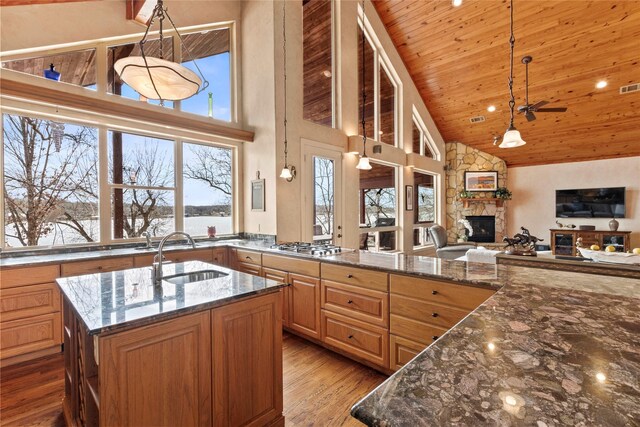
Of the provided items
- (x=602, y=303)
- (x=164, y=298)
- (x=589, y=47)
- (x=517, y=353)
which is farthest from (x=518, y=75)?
(x=164, y=298)

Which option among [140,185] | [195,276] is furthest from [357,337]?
[140,185]

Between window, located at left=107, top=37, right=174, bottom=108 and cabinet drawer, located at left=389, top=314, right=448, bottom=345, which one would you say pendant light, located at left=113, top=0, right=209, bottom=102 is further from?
window, located at left=107, top=37, right=174, bottom=108

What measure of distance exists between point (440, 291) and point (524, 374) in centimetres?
131

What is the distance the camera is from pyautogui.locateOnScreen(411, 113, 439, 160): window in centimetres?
707

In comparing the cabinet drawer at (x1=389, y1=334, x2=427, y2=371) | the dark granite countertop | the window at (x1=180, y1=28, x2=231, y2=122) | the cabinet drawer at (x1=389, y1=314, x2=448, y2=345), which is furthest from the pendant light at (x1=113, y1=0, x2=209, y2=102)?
the window at (x1=180, y1=28, x2=231, y2=122)

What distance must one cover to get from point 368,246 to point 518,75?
437cm

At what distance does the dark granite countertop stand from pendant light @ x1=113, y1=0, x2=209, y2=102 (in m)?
1.14

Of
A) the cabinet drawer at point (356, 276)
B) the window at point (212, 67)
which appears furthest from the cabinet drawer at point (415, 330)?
the window at point (212, 67)

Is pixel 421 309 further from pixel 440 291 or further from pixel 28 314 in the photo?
pixel 28 314

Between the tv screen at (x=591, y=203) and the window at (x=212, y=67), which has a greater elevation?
the window at (x=212, y=67)

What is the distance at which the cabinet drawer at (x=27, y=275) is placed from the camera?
2.54 metres

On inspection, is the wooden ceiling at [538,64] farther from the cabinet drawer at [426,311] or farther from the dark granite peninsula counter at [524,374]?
the dark granite peninsula counter at [524,374]

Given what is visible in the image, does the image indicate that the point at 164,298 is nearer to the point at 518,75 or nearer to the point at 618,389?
the point at 618,389

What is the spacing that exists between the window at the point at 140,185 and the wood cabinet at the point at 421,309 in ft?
10.9
